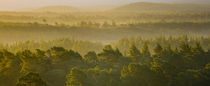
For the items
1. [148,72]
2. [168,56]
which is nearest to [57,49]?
[148,72]

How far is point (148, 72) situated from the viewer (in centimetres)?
3056

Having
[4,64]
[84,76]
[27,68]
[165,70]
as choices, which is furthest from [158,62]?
[4,64]

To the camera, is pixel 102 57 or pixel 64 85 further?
pixel 102 57

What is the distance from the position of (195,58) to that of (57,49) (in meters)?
20.3

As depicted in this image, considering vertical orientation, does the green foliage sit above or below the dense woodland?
above

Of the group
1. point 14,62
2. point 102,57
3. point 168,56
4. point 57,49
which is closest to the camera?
point 14,62

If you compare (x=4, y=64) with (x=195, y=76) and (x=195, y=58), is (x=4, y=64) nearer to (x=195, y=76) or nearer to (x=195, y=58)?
(x=195, y=76)

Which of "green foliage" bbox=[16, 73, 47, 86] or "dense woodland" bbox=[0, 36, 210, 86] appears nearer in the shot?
"green foliage" bbox=[16, 73, 47, 86]

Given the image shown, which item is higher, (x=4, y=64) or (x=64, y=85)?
(x=4, y=64)

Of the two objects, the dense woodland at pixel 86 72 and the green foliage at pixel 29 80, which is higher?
the green foliage at pixel 29 80

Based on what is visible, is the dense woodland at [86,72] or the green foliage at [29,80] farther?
the dense woodland at [86,72]

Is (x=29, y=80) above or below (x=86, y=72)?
above

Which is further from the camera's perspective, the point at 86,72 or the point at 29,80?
the point at 86,72

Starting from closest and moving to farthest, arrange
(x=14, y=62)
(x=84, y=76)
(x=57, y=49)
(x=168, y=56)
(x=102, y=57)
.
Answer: (x=84, y=76), (x=14, y=62), (x=57, y=49), (x=102, y=57), (x=168, y=56)
